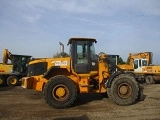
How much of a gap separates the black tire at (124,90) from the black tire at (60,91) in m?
1.66

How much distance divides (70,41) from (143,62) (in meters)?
16.2

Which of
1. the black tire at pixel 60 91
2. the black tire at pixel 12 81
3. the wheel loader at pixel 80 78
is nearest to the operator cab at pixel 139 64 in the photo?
the black tire at pixel 12 81

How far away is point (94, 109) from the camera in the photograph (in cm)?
A: 1065

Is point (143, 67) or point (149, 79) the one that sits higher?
point (143, 67)

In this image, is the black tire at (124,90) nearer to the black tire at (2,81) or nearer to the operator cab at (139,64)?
the black tire at (2,81)

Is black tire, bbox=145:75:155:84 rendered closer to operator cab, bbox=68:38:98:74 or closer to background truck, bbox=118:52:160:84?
background truck, bbox=118:52:160:84

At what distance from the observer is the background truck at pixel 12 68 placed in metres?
23.3

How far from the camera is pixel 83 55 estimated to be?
1214 cm

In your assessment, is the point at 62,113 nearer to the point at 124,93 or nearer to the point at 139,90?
the point at 124,93

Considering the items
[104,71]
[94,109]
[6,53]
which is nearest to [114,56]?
[6,53]

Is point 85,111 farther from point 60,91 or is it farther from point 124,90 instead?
point 124,90

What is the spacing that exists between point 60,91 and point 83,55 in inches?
76.0

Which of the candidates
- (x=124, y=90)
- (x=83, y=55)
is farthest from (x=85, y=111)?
(x=83, y=55)

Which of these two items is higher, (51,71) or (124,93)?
(51,71)
